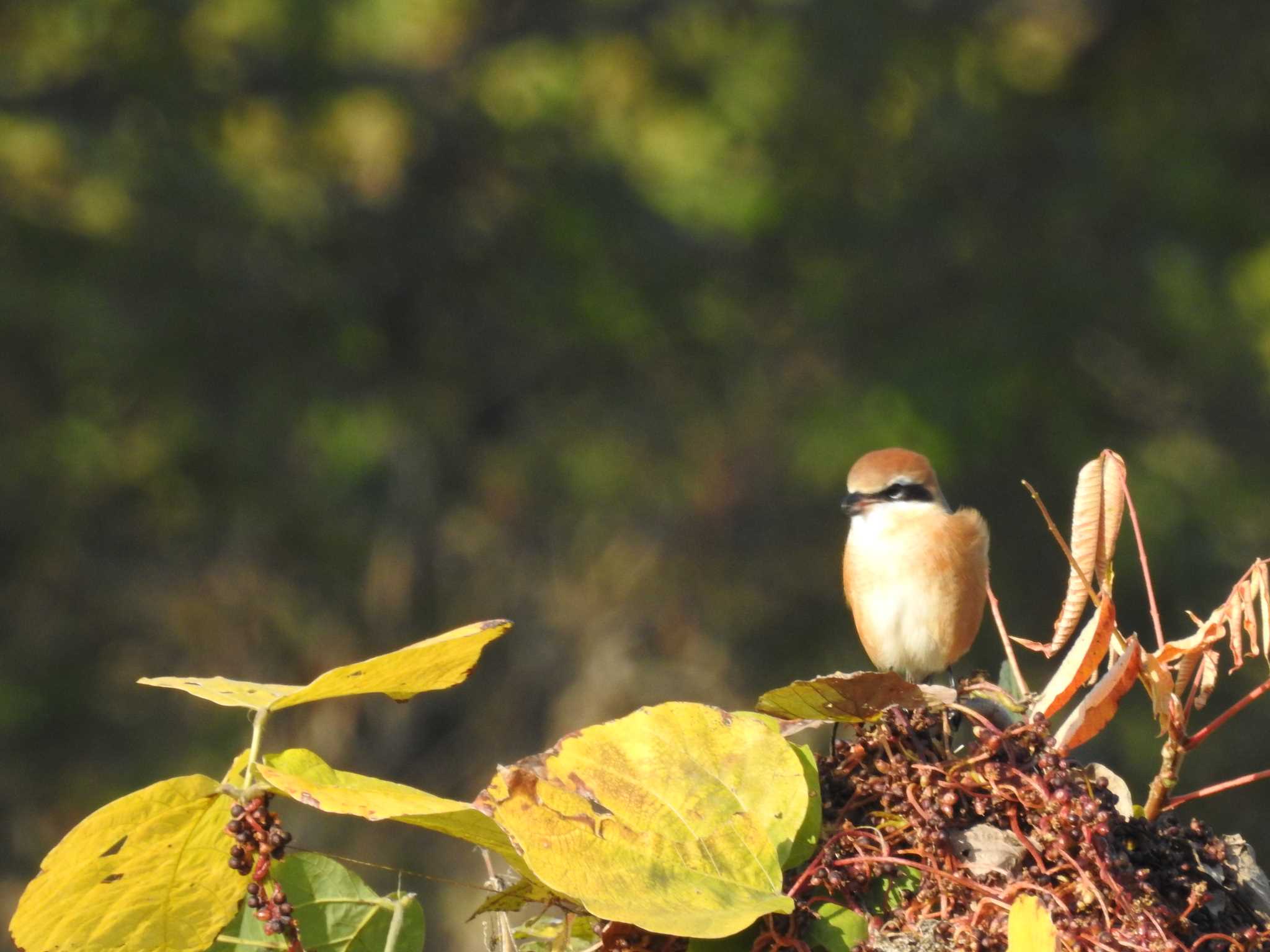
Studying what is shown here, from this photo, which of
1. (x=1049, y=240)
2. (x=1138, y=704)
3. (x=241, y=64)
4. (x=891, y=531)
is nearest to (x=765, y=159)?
(x=1049, y=240)

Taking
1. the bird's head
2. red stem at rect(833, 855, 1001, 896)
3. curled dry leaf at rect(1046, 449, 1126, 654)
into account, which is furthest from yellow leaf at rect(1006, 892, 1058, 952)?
the bird's head

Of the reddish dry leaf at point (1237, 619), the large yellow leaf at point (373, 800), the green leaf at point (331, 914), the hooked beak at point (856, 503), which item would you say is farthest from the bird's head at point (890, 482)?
the large yellow leaf at point (373, 800)

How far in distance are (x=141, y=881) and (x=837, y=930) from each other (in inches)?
21.5

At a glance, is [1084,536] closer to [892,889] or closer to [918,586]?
[892,889]

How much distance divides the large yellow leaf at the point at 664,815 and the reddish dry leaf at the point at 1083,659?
26 cm

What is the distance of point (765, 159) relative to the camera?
8.28 metres

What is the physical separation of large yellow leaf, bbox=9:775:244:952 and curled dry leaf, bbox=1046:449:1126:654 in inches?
28.4

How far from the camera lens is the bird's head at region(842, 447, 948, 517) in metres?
3.31

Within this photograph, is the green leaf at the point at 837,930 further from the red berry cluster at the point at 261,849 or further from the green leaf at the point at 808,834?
the red berry cluster at the point at 261,849

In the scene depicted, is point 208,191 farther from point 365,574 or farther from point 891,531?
point 891,531

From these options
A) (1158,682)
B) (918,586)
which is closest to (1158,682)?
(1158,682)

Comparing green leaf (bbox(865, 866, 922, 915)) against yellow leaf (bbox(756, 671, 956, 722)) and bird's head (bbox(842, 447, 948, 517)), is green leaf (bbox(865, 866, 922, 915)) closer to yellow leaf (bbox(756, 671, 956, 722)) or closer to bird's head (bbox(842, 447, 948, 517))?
yellow leaf (bbox(756, 671, 956, 722))

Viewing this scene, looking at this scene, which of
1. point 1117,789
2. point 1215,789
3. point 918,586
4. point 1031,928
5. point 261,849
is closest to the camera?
point 1031,928

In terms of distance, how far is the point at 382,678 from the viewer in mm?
1242
